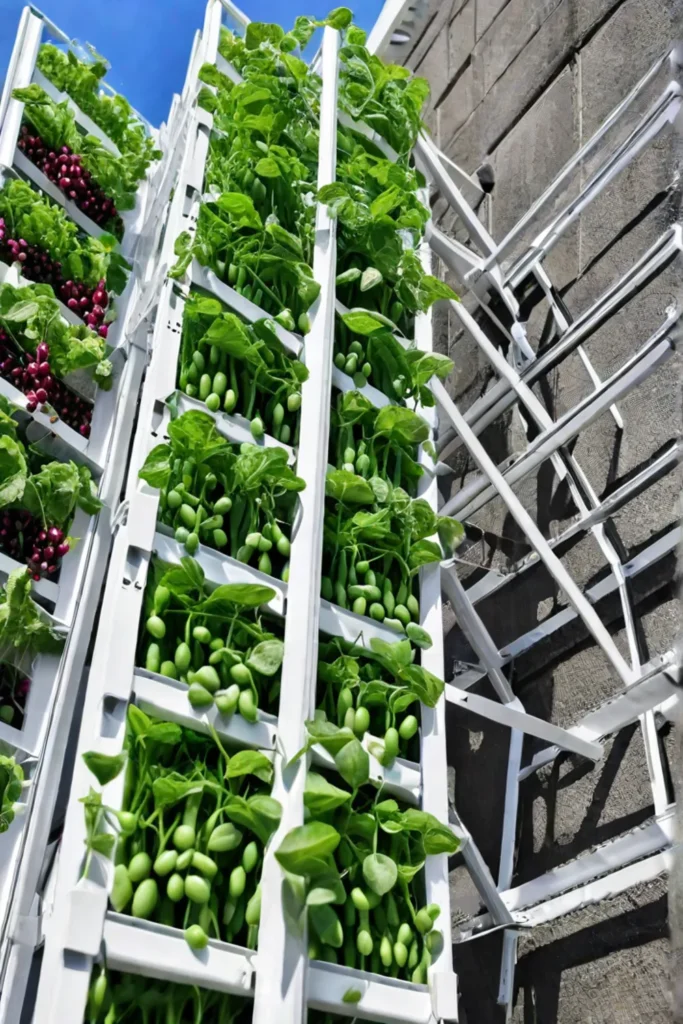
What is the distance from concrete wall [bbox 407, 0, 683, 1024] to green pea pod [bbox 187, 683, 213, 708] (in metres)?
0.78

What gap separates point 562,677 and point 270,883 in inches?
36.5

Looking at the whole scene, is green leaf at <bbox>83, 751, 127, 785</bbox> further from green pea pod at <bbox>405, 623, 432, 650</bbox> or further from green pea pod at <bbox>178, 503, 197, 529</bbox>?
green pea pod at <bbox>405, 623, 432, 650</bbox>

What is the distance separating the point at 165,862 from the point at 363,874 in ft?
0.78

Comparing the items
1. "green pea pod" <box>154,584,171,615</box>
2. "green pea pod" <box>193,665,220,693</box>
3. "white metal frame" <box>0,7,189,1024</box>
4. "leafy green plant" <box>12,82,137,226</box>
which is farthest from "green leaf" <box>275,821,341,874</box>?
"leafy green plant" <box>12,82,137,226</box>

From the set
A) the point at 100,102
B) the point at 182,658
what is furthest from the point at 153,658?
the point at 100,102

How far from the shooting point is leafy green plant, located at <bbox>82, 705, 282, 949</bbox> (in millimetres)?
933

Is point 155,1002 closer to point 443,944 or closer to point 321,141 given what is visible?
point 443,944

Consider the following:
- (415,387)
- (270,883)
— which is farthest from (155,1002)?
(415,387)

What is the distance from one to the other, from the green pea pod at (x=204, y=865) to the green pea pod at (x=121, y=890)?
74 mm

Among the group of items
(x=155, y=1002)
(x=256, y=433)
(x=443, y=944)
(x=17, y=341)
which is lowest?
(x=155, y=1002)

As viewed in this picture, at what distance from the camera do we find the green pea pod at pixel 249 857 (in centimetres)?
101

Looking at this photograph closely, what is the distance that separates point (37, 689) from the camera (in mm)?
1437

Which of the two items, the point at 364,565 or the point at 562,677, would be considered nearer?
the point at 364,565

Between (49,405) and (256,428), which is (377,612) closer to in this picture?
(256,428)
